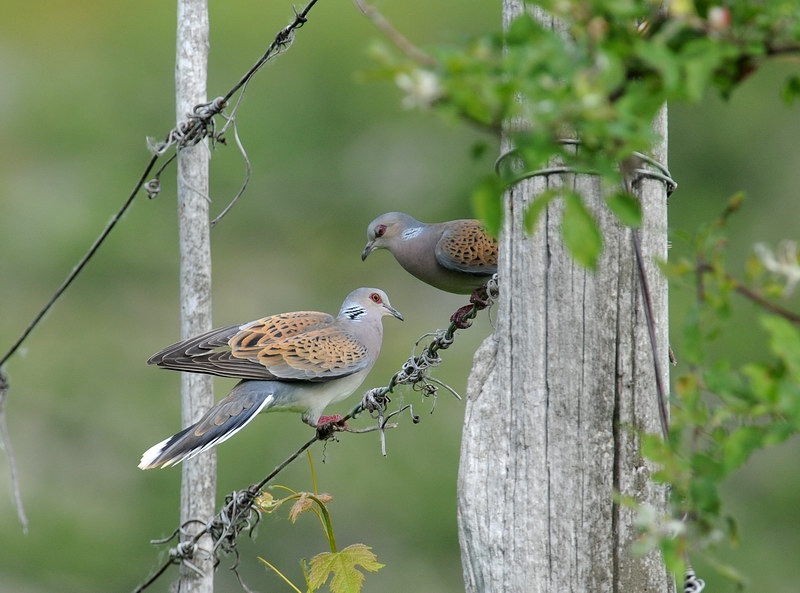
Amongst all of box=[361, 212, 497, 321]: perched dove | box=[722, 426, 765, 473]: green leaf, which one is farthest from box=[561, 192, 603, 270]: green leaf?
box=[361, 212, 497, 321]: perched dove

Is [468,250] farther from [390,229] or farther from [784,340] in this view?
[784,340]

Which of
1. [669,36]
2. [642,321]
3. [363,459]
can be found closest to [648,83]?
[669,36]

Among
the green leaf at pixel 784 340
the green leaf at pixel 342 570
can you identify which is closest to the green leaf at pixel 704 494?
the green leaf at pixel 784 340

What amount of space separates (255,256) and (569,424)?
34.4 feet

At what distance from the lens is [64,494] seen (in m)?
9.98

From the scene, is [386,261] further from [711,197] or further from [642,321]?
[642,321]

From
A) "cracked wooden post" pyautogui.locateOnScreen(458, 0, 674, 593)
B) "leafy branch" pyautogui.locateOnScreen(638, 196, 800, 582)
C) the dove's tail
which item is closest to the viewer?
"leafy branch" pyautogui.locateOnScreen(638, 196, 800, 582)

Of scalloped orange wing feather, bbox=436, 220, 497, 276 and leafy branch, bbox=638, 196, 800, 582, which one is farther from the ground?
scalloped orange wing feather, bbox=436, 220, 497, 276

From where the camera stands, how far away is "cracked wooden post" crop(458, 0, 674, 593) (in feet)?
7.69

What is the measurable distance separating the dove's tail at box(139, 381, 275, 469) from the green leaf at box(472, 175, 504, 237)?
2.45 m

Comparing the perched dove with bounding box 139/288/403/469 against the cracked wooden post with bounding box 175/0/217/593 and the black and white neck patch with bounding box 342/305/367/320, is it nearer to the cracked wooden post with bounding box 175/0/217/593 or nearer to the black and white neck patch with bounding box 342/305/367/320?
the black and white neck patch with bounding box 342/305/367/320

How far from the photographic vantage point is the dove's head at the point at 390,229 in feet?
16.3

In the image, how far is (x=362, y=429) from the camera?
11.7ft

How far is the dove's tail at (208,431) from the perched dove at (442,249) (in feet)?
3.02
